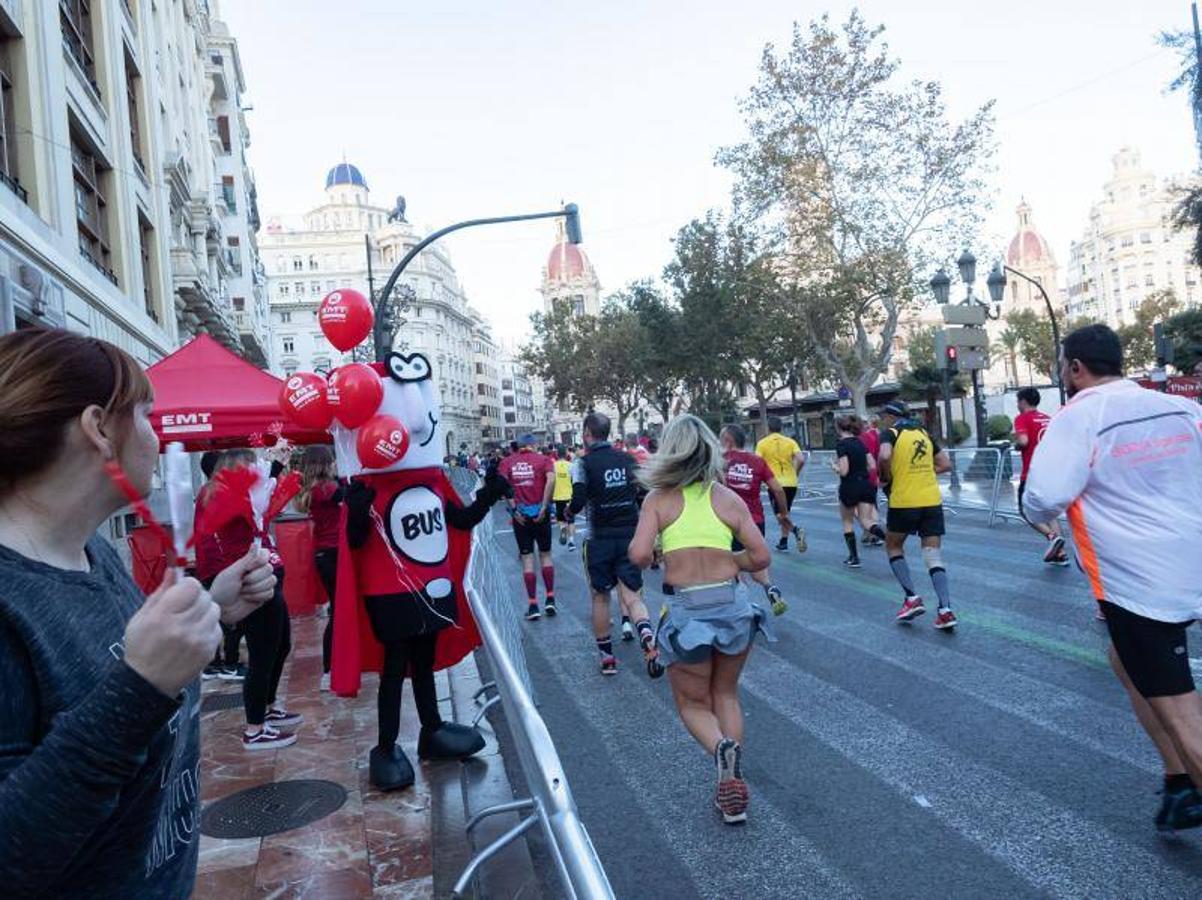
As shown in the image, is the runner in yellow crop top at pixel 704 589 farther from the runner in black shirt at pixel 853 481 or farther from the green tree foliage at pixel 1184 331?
the green tree foliage at pixel 1184 331

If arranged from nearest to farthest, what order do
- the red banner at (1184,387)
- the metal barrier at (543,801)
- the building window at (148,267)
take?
1. the metal barrier at (543,801)
2. the red banner at (1184,387)
3. the building window at (148,267)

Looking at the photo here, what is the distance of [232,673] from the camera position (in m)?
7.49

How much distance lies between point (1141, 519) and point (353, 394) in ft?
11.3

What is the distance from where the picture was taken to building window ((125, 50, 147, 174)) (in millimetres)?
18594

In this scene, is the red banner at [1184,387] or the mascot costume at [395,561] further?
the red banner at [1184,387]

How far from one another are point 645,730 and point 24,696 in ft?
15.0

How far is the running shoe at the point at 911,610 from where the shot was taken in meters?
7.47

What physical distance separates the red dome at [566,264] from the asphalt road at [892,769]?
116m

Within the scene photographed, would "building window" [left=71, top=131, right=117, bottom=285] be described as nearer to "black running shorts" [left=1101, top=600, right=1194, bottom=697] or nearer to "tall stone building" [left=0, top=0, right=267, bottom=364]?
"tall stone building" [left=0, top=0, right=267, bottom=364]

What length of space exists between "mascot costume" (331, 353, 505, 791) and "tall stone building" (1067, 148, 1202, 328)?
128276 millimetres

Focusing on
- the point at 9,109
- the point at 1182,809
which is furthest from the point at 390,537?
the point at 9,109

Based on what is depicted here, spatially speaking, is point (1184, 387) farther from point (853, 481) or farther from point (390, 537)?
point (390, 537)

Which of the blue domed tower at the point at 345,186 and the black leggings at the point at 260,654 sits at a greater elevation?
the blue domed tower at the point at 345,186

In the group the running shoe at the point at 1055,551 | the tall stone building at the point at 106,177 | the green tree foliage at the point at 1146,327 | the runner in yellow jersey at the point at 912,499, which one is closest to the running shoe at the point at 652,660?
the runner in yellow jersey at the point at 912,499
